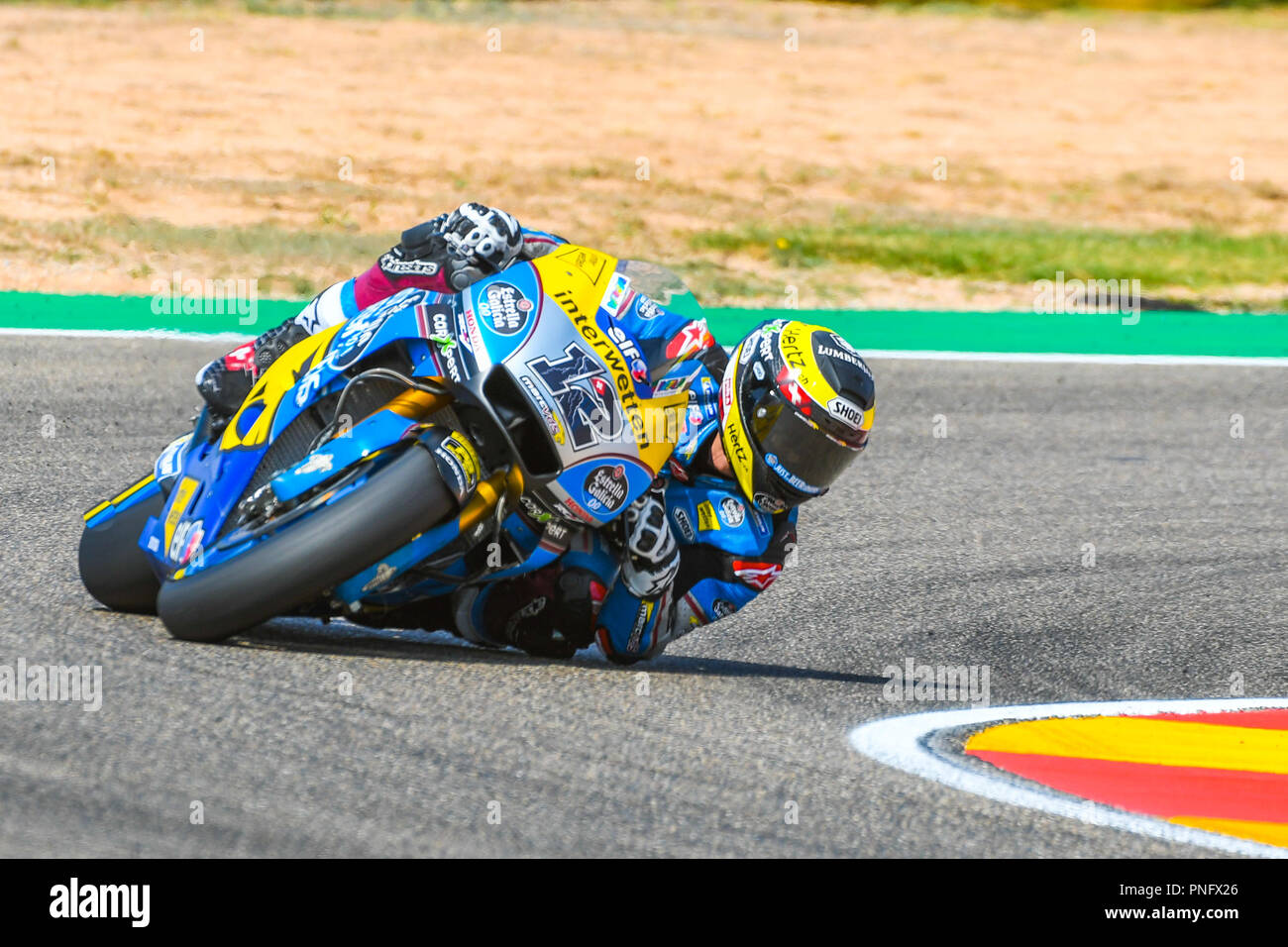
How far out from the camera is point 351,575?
4359mm

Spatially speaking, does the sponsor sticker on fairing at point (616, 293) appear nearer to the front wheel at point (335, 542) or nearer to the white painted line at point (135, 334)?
the front wheel at point (335, 542)

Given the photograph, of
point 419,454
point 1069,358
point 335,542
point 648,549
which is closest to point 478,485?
point 419,454

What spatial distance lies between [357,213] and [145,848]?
10115 mm

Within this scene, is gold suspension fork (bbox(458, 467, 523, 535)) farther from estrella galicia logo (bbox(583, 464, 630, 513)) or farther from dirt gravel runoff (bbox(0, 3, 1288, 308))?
dirt gravel runoff (bbox(0, 3, 1288, 308))

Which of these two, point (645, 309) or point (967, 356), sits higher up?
point (645, 309)

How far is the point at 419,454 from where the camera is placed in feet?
14.5

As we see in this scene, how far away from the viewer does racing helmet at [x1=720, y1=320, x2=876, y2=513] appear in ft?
16.7

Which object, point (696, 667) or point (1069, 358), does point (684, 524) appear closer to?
point (696, 667)

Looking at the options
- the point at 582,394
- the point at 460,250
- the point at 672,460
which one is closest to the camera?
the point at 582,394

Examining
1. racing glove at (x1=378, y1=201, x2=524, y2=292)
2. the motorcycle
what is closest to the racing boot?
the motorcycle

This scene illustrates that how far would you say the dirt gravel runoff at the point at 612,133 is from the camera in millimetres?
12680

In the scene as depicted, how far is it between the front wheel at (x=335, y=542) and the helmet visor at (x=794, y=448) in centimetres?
105
